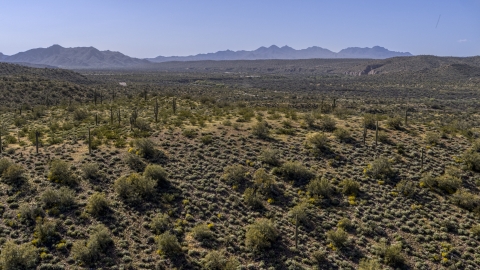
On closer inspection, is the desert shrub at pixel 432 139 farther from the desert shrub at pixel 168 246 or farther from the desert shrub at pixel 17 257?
the desert shrub at pixel 17 257

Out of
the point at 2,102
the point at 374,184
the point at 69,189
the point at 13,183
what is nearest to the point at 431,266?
the point at 374,184

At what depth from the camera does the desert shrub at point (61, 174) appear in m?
20.1

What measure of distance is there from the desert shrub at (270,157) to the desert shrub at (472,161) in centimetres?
1387

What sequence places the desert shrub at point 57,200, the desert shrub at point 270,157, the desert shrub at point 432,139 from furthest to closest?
the desert shrub at point 432,139 < the desert shrub at point 270,157 < the desert shrub at point 57,200

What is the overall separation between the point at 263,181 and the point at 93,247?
10753mm

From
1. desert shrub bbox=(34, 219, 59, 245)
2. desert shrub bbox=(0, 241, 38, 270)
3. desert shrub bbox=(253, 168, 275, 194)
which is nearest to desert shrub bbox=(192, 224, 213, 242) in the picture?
desert shrub bbox=(253, 168, 275, 194)

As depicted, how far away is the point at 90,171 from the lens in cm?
2092

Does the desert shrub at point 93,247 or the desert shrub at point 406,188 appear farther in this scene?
the desert shrub at point 406,188

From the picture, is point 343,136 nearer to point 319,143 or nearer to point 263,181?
point 319,143

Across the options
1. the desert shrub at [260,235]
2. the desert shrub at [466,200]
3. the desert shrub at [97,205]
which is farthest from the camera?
the desert shrub at [466,200]

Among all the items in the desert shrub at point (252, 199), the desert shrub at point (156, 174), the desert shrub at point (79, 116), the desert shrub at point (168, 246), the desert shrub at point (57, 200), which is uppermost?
the desert shrub at point (79, 116)

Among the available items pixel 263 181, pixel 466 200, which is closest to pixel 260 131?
pixel 263 181

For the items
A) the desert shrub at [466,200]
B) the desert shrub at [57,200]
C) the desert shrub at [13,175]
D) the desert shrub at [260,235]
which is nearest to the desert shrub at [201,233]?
the desert shrub at [260,235]

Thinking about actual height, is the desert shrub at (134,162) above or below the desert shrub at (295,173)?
above
